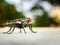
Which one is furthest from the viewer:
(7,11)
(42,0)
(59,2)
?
(59,2)

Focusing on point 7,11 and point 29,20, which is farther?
point 7,11

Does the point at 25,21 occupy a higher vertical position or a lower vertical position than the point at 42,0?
lower

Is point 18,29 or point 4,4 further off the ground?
point 4,4

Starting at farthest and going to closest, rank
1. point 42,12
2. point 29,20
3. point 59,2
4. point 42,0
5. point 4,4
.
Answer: point 59,2 → point 42,0 → point 42,12 → point 4,4 → point 29,20

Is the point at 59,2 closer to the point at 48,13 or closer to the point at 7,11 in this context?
the point at 48,13

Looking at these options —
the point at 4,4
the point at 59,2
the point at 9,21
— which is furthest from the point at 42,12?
the point at 9,21

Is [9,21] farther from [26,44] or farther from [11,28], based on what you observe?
[26,44]

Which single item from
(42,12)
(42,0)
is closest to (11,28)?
(42,12)


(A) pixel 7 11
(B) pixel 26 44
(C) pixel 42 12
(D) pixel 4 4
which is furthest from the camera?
(C) pixel 42 12

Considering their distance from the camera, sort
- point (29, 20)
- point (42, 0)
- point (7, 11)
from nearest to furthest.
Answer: point (29, 20) < point (7, 11) < point (42, 0)
